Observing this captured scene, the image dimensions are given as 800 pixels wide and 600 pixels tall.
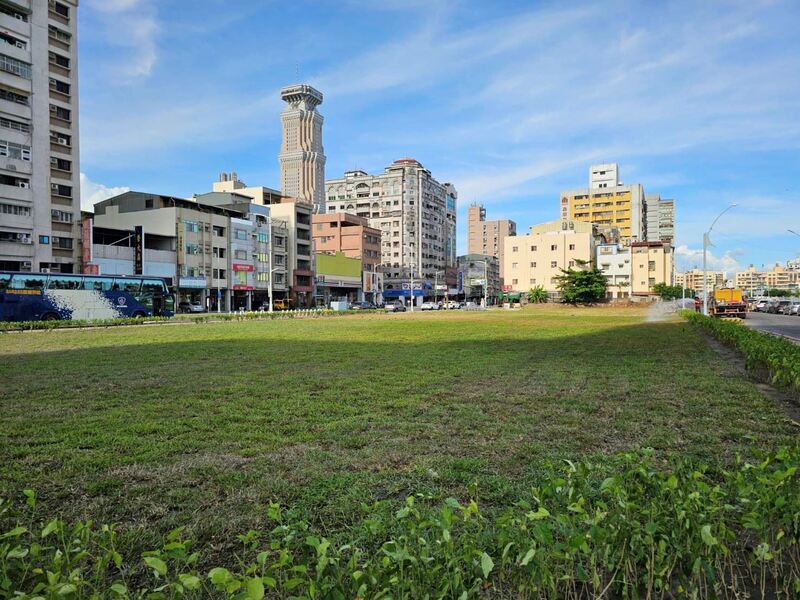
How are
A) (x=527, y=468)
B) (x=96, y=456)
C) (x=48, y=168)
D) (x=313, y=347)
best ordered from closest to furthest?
(x=527, y=468) → (x=96, y=456) → (x=313, y=347) → (x=48, y=168)

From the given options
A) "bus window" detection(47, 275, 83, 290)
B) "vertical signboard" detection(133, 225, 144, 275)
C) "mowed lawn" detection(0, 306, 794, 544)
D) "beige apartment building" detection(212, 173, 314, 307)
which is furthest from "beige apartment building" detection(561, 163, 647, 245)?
"mowed lawn" detection(0, 306, 794, 544)

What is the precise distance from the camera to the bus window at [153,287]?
40.1 metres

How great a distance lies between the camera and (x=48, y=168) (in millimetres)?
49531

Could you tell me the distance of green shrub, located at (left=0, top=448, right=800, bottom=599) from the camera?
232 centimetres

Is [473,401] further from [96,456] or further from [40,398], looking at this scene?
[40,398]

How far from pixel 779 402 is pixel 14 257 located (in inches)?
2171

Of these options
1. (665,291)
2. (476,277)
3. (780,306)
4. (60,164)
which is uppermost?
(60,164)

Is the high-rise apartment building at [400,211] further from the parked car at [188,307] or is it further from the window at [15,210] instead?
the window at [15,210]

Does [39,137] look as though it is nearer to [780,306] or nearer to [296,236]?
[296,236]

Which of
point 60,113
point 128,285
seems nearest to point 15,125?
point 60,113

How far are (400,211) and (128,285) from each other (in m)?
89.1

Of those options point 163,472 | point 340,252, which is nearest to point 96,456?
point 163,472

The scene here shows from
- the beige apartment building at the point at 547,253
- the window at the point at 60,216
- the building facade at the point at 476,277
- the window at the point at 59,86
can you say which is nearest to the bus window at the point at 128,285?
the window at the point at 60,216

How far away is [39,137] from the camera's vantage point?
49.1 metres
